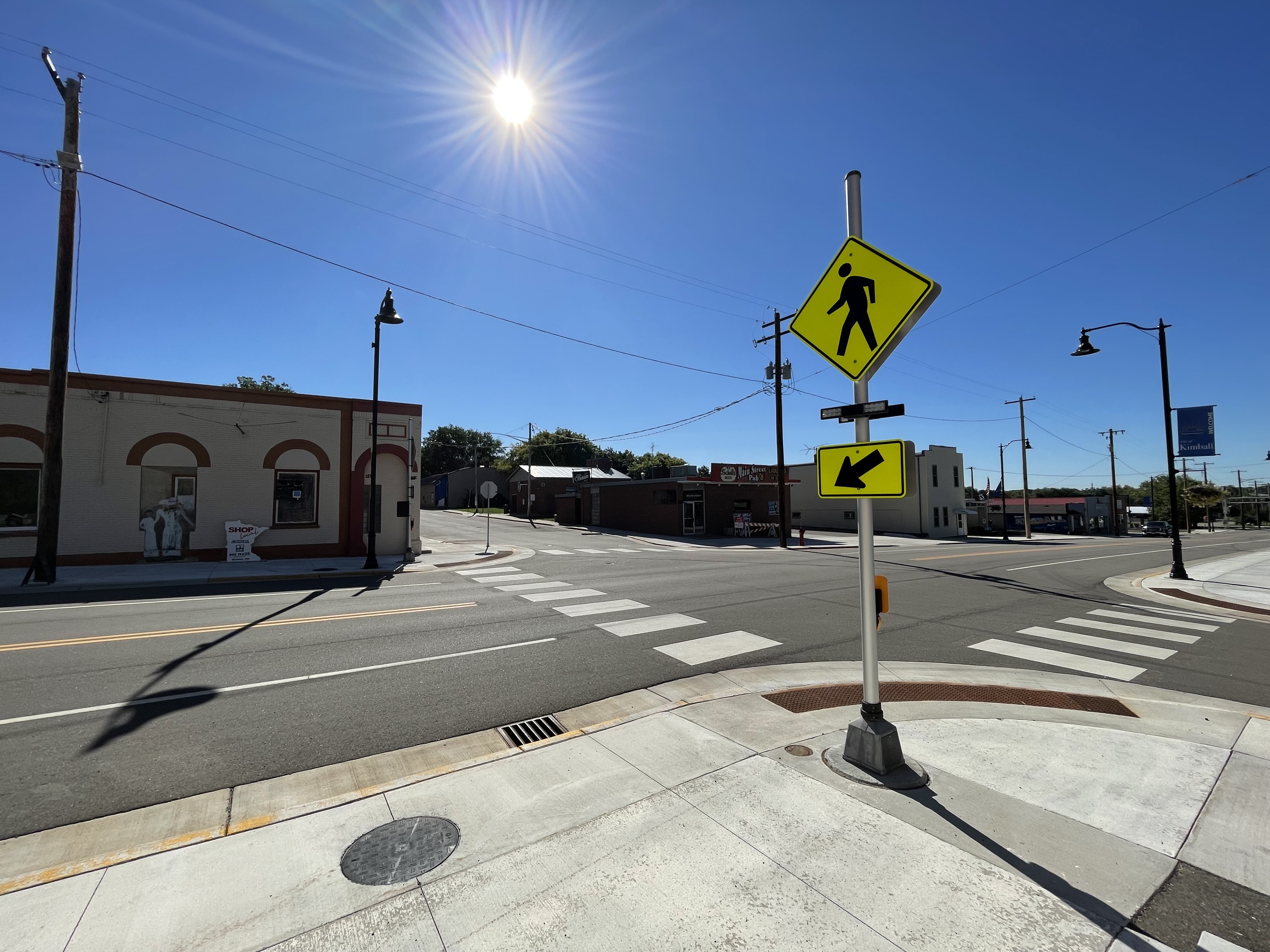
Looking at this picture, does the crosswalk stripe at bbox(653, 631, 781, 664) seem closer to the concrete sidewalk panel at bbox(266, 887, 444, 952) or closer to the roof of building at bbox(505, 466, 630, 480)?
the concrete sidewalk panel at bbox(266, 887, 444, 952)

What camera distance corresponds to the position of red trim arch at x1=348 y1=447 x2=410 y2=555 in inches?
792

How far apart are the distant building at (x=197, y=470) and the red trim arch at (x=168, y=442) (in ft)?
0.11

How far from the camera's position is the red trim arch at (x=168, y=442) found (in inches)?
664

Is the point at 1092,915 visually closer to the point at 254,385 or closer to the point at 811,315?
the point at 811,315

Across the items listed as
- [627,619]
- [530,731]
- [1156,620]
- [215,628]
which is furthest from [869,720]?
[1156,620]

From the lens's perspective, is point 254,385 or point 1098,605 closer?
point 1098,605

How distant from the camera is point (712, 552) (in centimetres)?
2348

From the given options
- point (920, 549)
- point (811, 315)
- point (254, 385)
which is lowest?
point (920, 549)

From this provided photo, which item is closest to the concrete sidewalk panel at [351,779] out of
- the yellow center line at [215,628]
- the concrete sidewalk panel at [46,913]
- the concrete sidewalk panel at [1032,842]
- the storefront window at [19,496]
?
the concrete sidewalk panel at [46,913]

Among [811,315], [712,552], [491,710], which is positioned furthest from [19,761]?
[712,552]

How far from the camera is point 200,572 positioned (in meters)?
15.4

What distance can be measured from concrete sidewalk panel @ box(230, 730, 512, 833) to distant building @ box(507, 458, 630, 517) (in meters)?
41.8

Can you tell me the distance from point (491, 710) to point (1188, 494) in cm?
9019

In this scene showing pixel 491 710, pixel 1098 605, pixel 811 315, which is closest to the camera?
pixel 811 315
